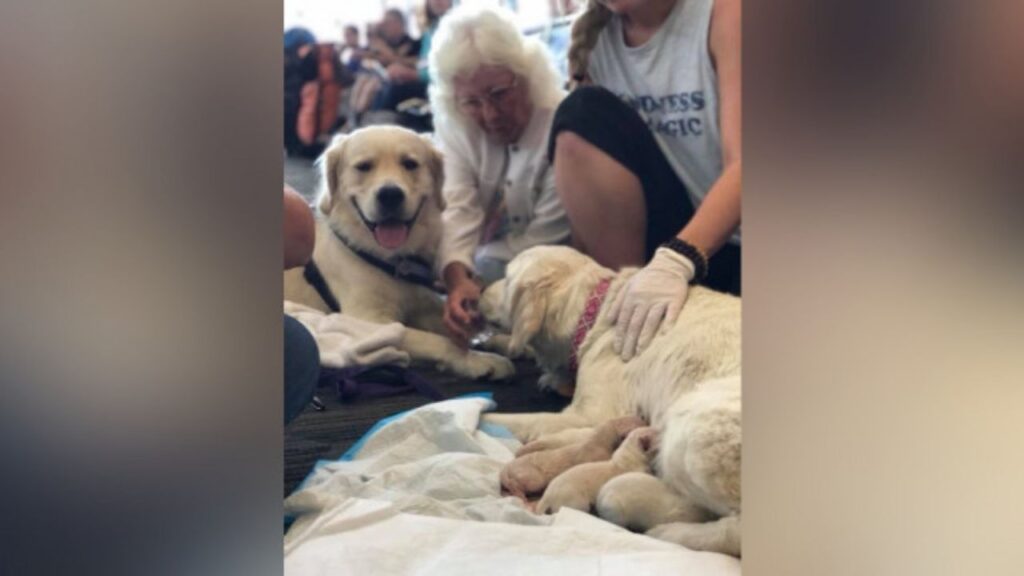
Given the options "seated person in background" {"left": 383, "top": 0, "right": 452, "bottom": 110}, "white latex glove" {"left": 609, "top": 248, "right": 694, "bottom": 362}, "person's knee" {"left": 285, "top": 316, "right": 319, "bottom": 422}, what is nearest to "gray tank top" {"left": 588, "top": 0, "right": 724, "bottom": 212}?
"white latex glove" {"left": 609, "top": 248, "right": 694, "bottom": 362}

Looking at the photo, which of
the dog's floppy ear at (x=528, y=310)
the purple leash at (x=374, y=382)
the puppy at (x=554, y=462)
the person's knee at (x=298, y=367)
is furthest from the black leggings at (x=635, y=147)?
the person's knee at (x=298, y=367)

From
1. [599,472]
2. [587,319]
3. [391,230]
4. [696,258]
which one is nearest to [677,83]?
[696,258]

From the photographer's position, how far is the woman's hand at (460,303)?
5.25ft

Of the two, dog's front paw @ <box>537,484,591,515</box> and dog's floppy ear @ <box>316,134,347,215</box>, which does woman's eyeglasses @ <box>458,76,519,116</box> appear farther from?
dog's front paw @ <box>537,484,591,515</box>

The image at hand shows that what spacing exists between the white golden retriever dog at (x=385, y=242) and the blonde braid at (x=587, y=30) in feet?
0.86

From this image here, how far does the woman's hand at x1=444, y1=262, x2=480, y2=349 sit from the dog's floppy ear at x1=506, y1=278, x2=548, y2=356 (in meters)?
0.06

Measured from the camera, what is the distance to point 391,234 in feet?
5.18

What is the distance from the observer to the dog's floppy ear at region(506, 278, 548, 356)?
1.59 meters

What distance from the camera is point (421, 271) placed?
1.60 metres

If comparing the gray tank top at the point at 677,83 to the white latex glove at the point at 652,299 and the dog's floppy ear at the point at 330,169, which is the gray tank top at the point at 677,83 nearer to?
the white latex glove at the point at 652,299

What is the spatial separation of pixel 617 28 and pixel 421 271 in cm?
47

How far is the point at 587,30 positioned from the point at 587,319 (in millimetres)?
436
